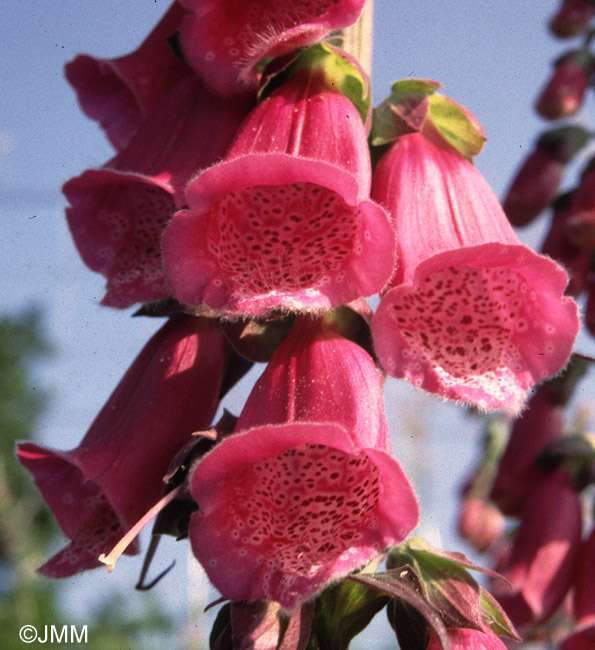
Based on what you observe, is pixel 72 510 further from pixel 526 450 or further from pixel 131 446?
pixel 526 450

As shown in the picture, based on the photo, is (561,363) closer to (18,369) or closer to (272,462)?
(272,462)

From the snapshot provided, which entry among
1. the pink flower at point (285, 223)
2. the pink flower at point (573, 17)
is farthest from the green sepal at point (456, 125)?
the pink flower at point (573, 17)

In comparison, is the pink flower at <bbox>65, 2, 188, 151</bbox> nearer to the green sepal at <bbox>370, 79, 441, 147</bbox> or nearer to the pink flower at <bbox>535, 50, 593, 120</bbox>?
the green sepal at <bbox>370, 79, 441, 147</bbox>

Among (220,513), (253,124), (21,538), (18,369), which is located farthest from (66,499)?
(18,369)

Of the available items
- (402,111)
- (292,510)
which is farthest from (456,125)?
(292,510)

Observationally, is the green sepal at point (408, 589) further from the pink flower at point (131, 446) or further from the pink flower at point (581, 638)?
the pink flower at point (581, 638)

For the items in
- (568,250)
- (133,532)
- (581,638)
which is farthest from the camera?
(568,250)
